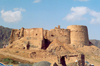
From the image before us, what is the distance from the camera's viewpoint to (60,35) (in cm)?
3769

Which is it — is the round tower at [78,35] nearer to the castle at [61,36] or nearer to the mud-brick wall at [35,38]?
the castle at [61,36]

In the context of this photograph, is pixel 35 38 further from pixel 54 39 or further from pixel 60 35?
pixel 60 35

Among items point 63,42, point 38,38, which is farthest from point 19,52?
point 63,42

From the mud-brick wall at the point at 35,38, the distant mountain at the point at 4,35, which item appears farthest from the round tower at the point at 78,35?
the distant mountain at the point at 4,35

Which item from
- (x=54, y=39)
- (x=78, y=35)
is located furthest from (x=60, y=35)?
(x=78, y=35)

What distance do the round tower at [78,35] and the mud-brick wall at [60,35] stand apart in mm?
1095

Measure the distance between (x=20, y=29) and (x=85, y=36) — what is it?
60.3 feet

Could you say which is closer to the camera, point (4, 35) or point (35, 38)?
point (35, 38)

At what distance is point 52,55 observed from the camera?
33.5 metres

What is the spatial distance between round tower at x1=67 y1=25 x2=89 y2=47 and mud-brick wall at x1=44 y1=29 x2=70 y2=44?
3.59ft

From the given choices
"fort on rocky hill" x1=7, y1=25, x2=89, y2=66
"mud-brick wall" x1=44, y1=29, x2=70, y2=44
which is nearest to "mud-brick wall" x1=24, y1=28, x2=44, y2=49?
"fort on rocky hill" x1=7, y1=25, x2=89, y2=66

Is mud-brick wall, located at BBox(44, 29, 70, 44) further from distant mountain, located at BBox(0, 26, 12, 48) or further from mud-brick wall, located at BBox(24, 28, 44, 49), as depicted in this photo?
distant mountain, located at BBox(0, 26, 12, 48)

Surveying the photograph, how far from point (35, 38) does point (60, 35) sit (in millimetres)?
6482

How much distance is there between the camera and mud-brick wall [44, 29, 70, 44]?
123ft
